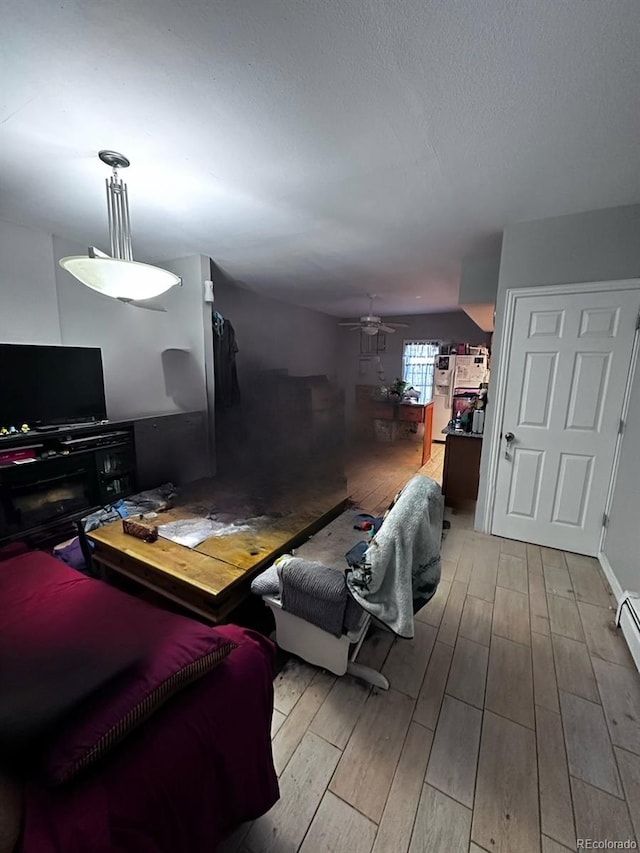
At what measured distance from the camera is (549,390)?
2.22 meters

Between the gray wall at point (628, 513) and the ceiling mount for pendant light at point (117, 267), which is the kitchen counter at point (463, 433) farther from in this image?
the ceiling mount for pendant light at point (117, 267)

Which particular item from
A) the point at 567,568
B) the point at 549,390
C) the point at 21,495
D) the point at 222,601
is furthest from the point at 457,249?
the point at 21,495

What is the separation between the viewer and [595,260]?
1999 mm

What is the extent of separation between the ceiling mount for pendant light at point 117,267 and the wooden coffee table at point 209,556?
1.16 meters

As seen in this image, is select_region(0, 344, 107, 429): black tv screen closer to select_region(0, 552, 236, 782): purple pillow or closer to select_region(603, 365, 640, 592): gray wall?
select_region(0, 552, 236, 782): purple pillow

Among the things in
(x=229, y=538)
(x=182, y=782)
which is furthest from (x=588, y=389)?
(x=182, y=782)

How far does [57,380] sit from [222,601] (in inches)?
79.0

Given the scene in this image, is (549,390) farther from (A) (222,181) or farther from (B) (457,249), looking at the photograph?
(A) (222,181)

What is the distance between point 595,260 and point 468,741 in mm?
2502

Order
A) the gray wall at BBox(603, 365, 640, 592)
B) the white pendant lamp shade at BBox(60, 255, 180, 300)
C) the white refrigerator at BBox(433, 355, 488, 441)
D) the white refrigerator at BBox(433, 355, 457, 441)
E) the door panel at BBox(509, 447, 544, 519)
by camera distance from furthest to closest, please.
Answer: the white refrigerator at BBox(433, 355, 457, 441)
the white refrigerator at BBox(433, 355, 488, 441)
the door panel at BBox(509, 447, 544, 519)
the gray wall at BBox(603, 365, 640, 592)
the white pendant lamp shade at BBox(60, 255, 180, 300)

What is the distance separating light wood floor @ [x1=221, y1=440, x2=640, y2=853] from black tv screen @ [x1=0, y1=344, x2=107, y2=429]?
7.24 feet

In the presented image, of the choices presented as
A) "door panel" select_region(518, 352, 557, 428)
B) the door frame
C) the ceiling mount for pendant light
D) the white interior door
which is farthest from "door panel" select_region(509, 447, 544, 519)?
the ceiling mount for pendant light

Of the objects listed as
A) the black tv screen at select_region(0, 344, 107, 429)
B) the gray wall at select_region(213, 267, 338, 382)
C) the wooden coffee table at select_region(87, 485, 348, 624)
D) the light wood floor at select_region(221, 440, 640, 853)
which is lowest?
the light wood floor at select_region(221, 440, 640, 853)

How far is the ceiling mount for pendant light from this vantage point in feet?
4.35
